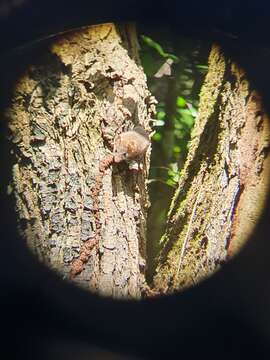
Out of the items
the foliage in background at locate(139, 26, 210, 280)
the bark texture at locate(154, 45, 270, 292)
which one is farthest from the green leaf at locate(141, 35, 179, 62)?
the bark texture at locate(154, 45, 270, 292)

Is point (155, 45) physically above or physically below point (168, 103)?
above

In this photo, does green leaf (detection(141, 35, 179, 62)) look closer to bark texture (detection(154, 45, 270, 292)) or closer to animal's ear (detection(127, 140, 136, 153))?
bark texture (detection(154, 45, 270, 292))

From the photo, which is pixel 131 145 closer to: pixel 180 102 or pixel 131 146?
pixel 131 146

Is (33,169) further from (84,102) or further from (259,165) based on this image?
(259,165)

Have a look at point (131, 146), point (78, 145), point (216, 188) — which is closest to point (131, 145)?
point (131, 146)

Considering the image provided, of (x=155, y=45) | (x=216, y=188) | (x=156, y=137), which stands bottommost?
(x=216, y=188)

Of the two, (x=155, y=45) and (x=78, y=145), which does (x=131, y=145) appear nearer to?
(x=78, y=145)
